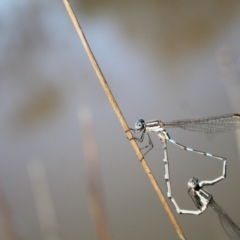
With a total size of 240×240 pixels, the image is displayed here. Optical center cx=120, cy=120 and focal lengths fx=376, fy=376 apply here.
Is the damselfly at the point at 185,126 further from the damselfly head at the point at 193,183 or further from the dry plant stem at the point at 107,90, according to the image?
the dry plant stem at the point at 107,90

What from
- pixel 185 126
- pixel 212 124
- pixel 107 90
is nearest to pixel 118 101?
pixel 185 126

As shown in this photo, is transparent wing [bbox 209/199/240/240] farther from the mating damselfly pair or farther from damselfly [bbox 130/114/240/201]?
damselfly [bbox 130/114/240/201]

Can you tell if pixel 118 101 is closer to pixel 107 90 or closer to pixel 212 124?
pixel 212 124

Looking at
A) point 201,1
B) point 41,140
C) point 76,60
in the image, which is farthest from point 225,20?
point 41,140

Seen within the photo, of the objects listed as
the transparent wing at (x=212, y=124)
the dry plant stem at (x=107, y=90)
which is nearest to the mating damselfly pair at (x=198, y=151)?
the transparent wing at (x=212, y=124)

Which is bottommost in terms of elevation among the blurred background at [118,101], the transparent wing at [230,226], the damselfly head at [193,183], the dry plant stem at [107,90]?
the transparent wing at [230,226]

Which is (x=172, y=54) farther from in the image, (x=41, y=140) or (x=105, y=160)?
(x=41, y=140)
